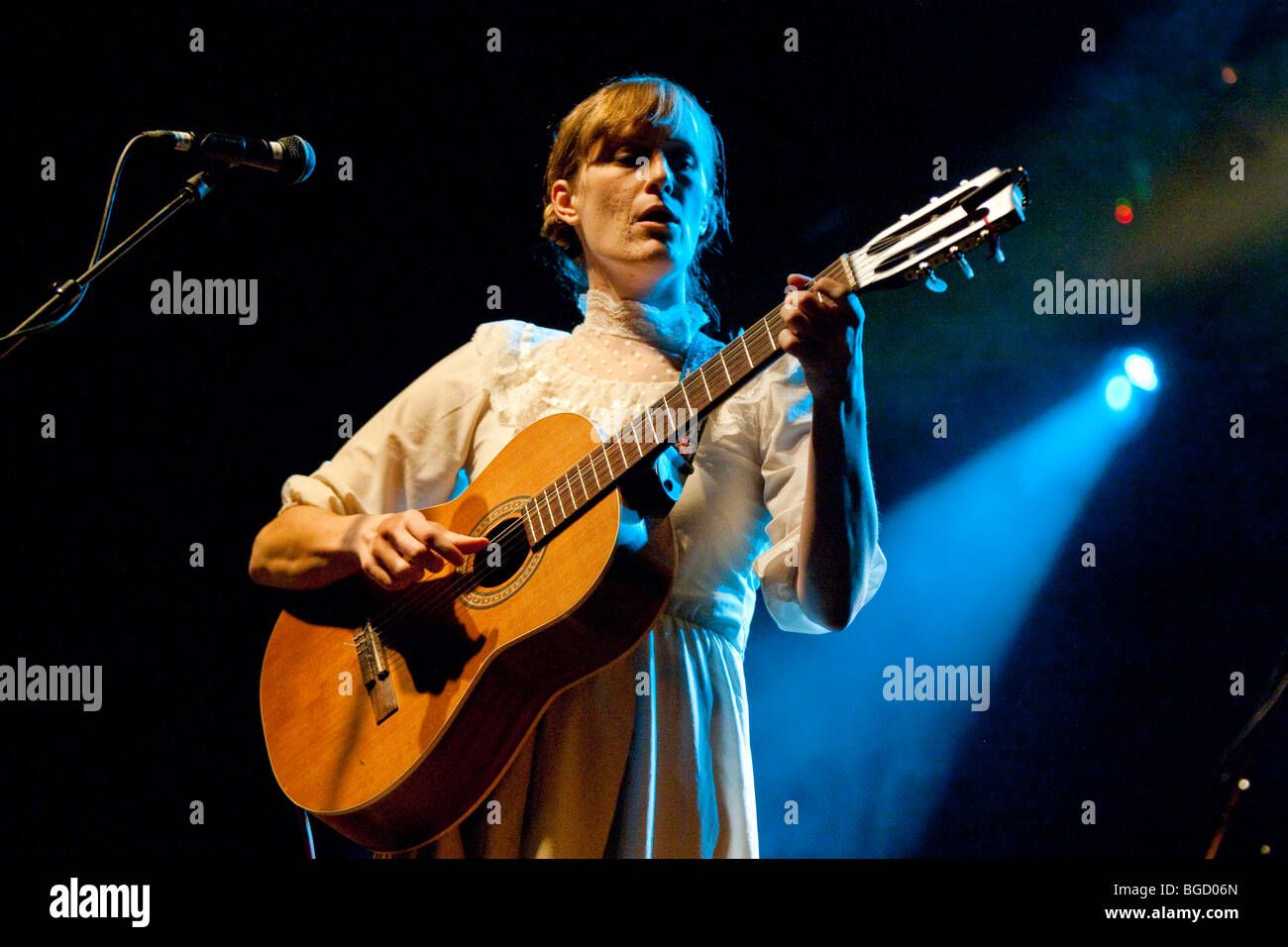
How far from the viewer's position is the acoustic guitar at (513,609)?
1.65 m

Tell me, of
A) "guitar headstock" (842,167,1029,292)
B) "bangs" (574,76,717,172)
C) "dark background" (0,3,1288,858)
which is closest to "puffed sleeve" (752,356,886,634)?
"guitar headstock" (842,167,1029,292)

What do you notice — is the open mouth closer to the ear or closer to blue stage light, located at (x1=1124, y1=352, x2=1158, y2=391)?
the ear

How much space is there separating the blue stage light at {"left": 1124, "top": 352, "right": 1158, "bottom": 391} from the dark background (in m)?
0.05

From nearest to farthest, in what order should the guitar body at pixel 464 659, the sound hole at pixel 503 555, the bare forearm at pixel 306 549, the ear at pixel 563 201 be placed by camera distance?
→ the guitar body at pixel 464 659 → the sound hole at pixel 503 555 → the bare forearm at pixel 306 549 → the ear at pixel 563 201

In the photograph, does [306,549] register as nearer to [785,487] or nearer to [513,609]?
[513,609]

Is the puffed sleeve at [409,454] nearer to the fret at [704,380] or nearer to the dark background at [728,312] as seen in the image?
the fret at [704,380]

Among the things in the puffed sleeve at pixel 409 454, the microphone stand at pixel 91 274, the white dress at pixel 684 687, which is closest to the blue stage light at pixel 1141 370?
the white dress at pixel 684 687

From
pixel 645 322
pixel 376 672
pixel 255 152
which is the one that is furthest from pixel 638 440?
pixel 255 152

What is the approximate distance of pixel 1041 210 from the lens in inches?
113

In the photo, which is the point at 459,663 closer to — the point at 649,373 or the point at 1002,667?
the point at 649,373

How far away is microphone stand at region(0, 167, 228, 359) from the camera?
6.02 ft

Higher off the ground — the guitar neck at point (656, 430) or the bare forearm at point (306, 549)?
the guitar neck at point (656, 430)

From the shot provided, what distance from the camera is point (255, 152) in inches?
77.6
